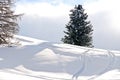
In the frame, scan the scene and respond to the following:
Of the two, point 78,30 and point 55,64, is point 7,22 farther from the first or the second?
point 78,30

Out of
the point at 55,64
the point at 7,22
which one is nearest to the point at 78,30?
the point at 7,22

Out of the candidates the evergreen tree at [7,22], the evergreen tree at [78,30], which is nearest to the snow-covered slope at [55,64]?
the evergreen tree at [7,22]

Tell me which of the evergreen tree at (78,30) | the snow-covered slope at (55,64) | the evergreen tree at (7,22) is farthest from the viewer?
the evergreen tree at (78,30)

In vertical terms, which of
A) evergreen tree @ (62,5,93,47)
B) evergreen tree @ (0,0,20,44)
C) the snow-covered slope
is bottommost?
the snow-covered slope

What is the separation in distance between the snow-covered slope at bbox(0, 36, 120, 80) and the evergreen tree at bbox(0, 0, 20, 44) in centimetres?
267

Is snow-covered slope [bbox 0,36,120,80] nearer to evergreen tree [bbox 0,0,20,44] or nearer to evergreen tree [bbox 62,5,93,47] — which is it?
evergreen tree [bbox 0,0,20,44]

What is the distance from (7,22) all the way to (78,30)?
64.8 ft

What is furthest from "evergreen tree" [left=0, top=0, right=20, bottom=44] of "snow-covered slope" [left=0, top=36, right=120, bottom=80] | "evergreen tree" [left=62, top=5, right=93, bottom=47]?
"evergreen tree" [left=62, top=5, right=93, bottom=47]

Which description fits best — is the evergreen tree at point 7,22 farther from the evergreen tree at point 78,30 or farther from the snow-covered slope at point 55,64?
the evergreen tree at point 78,30

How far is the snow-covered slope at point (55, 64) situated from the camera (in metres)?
17.9

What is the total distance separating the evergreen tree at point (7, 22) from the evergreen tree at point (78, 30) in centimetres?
1779

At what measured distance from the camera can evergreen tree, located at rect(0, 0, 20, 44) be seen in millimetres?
27266

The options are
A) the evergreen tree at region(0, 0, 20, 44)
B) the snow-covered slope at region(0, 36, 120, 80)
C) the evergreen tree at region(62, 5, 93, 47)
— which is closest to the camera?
the snow-covered slope at region(0, 36, 120, 80)

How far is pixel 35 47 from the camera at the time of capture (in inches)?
997
